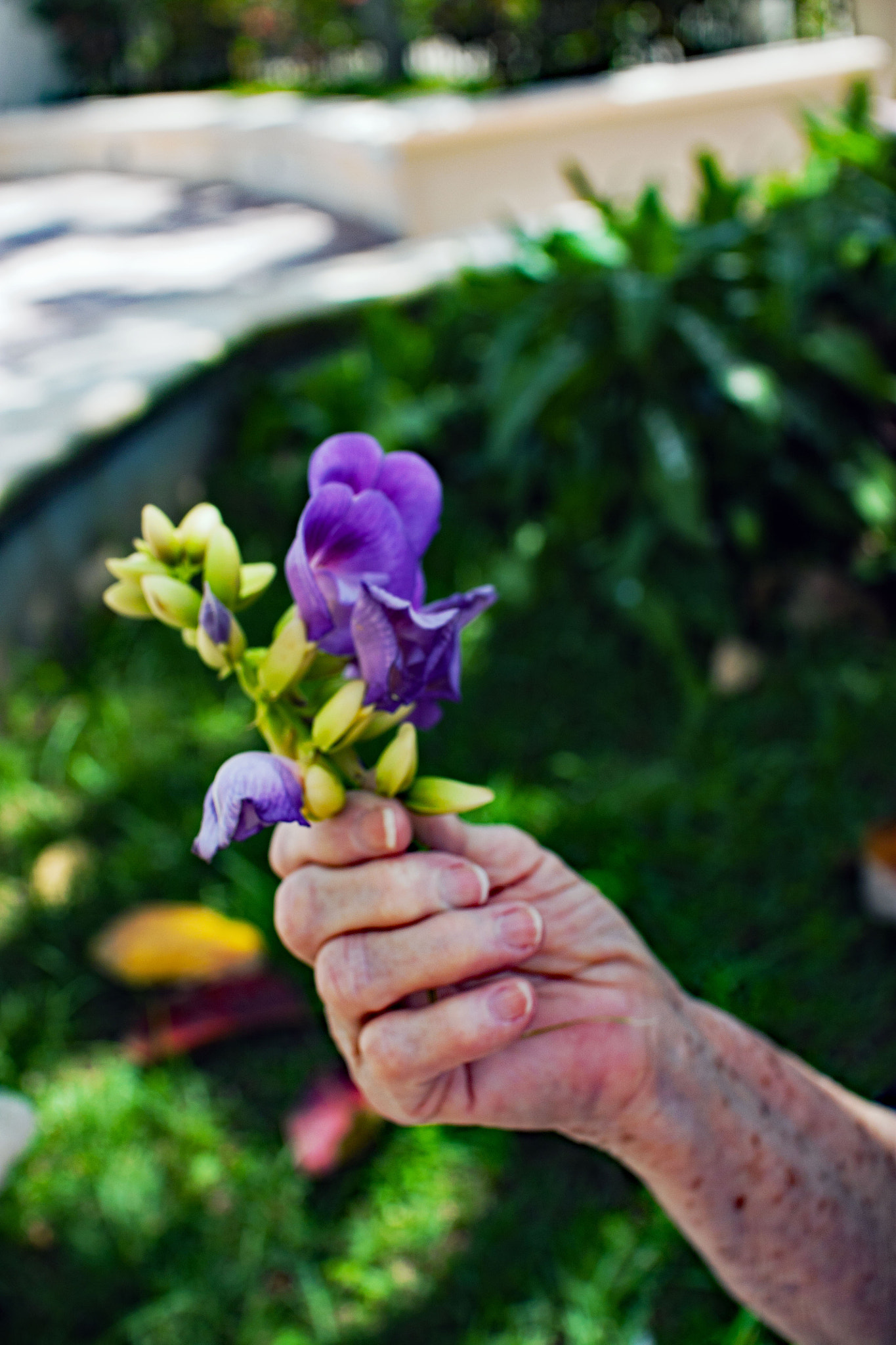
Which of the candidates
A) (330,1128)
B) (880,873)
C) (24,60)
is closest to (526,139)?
(880,873)

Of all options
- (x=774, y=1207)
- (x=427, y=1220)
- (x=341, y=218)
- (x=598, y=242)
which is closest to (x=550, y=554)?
(x=598, y=242)

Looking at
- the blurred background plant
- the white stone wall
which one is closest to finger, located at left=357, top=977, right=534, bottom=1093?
the blurred background plant

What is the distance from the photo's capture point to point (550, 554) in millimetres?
3262

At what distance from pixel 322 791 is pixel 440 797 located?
96mm

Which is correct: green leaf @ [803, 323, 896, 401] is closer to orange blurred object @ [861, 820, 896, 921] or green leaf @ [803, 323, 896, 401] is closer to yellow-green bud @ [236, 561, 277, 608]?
orange blurred object @ [861, 820, 896, 921]

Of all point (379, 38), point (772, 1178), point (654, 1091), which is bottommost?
point (772, 1178)

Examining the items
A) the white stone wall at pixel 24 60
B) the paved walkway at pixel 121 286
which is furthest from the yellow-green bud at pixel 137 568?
the white stone wall at pixel 24 60

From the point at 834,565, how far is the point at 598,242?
115 centimetres

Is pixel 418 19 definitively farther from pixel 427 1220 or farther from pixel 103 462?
pixel 427 1220

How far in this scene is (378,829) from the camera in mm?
818

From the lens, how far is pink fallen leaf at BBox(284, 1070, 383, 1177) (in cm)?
194

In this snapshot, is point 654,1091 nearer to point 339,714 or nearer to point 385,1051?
point 385,1051

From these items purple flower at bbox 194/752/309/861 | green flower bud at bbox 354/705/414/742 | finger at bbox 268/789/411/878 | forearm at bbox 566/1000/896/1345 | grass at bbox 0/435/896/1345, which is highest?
purple flower at bbox 194/752/309/861

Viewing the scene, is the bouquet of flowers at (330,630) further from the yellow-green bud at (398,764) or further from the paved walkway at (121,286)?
the paved walkway at (121,286)
